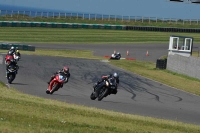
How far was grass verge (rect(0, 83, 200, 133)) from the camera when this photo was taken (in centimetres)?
1178

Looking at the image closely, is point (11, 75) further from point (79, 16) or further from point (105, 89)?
point (79, 16)

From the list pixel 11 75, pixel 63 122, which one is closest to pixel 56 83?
pixel 11 75

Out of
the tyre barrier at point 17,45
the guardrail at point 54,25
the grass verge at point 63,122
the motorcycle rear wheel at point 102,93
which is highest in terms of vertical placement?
the grass verge at point 63,122

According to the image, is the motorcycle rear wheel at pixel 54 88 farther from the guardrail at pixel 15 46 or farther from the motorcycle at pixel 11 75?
the guardrail at pixel 15 46

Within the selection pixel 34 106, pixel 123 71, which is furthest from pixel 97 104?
pixel 123 71

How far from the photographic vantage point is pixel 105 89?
23750 millimetres

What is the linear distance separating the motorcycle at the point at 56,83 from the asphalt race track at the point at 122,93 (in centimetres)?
26

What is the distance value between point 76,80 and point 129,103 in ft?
27.8

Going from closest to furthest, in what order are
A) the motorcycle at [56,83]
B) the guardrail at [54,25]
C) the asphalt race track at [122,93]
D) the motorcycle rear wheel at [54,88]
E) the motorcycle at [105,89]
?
the asphalt race track at [122,93] < the motorcycle at [105,89] < the motorcycle at [56,83] < the motorcycle rear wheel at [54,88] < the guardrail at [54,25]

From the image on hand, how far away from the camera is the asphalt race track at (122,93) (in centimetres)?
2211

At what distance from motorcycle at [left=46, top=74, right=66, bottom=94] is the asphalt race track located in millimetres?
263

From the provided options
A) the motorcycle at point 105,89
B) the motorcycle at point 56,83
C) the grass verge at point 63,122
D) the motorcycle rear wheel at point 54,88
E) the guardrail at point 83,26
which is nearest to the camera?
the grass verge at point 63,122

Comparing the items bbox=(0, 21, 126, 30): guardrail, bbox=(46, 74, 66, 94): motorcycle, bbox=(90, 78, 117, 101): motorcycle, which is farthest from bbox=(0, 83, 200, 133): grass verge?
bbox=(0, 21, 126, 30): guardrail

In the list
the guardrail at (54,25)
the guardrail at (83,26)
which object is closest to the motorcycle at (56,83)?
the guardrail at (54,25)
